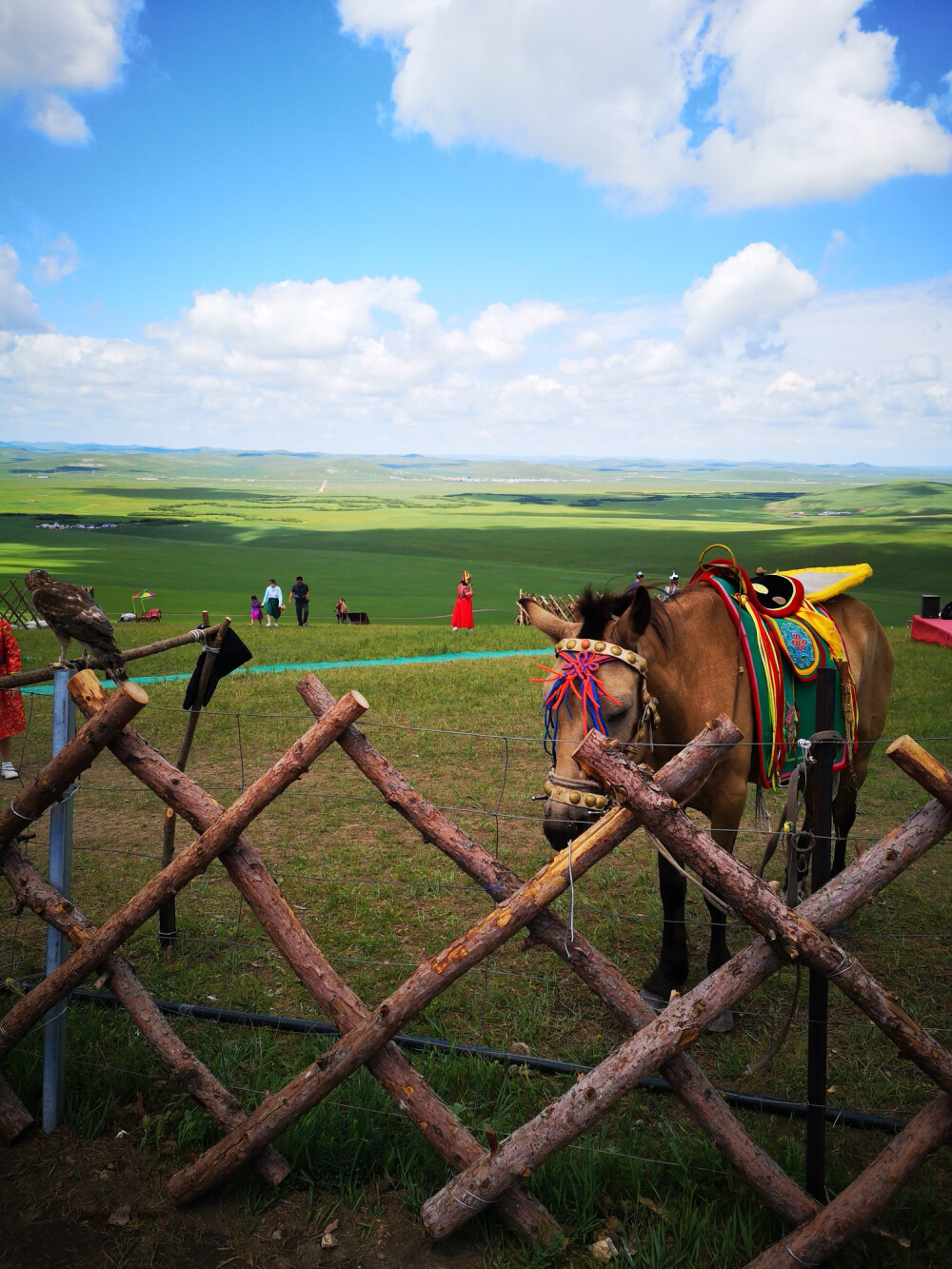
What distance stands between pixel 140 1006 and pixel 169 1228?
83 cm

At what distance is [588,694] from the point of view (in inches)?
151

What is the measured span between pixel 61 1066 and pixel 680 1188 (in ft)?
8.97

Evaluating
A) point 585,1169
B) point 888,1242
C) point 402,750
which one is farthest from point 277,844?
point 888,1242

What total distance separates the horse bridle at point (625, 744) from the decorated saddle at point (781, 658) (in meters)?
0.81

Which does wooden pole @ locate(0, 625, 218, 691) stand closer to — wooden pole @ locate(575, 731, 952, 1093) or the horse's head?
the horse's head

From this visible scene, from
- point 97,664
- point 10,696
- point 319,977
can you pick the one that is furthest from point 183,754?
point 10,696

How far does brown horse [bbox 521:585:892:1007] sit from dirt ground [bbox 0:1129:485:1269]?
1.63 metres

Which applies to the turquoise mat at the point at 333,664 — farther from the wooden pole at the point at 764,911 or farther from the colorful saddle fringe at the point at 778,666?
the wooden pole at the point at 764,911

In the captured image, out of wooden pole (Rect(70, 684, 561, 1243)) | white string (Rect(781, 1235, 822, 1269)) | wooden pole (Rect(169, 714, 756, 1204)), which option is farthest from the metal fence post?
white string (Rect(781, 1235, 822, 1269))

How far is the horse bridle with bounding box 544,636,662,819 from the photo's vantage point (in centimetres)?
365

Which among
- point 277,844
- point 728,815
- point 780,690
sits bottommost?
point 277,844

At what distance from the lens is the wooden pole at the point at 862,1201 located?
2775 mm

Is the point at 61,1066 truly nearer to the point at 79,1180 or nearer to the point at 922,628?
the point at 79,1180

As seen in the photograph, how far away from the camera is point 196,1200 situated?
321cm
